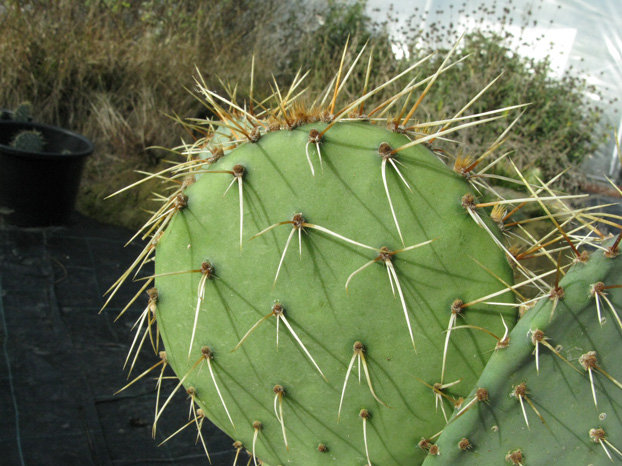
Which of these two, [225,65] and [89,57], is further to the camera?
[225,65]

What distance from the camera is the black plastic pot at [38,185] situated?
3.55 m

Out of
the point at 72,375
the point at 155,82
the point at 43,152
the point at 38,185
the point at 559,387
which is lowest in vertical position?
the point at 72,375

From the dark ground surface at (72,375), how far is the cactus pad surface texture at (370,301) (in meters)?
1.60

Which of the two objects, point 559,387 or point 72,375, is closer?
point 559,387

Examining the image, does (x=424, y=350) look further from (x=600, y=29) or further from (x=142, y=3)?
(x=600, y=29)

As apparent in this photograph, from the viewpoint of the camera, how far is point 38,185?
11.9 ft

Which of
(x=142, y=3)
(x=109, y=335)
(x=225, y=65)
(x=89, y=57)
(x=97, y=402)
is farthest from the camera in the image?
(x=142, y=3)

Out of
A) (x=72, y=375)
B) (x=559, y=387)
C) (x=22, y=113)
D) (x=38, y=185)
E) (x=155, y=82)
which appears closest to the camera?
(x=559, y=387)

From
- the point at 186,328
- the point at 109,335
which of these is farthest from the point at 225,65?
the point at 186,328

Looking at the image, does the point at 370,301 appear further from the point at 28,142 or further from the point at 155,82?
the point at 155,82

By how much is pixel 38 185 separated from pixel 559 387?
350cm

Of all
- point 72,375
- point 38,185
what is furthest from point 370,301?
point 38,185

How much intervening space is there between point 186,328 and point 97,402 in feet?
5.83

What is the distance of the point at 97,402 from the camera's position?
2418 millimetres
